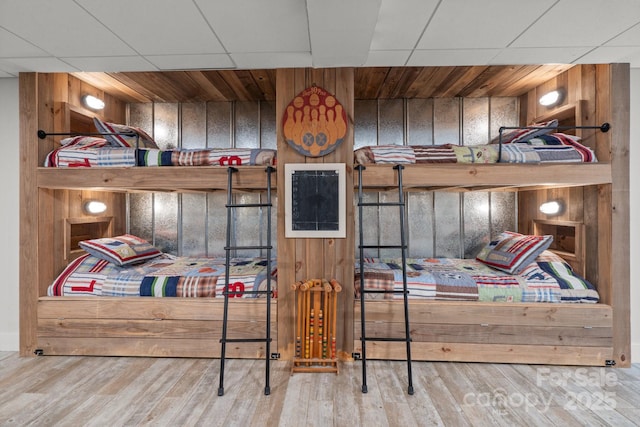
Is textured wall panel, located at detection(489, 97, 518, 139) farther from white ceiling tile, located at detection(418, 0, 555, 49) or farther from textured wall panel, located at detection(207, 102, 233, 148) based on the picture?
textured wall panel, located at detection(207, 102, 233, 148)

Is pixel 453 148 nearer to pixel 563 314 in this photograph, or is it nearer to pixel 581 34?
pixel 581 34

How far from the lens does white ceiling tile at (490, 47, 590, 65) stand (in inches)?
99.9

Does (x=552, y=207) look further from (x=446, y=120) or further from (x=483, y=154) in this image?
(x=446, y=120)

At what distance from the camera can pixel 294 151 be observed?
2.83 meters

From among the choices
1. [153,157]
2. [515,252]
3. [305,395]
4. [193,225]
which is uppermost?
[153,157]

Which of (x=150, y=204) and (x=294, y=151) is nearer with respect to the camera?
(x=294, y=151)

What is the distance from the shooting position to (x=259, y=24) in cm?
219

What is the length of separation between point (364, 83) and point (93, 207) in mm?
3112

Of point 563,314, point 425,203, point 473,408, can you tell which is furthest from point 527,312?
point 425,203

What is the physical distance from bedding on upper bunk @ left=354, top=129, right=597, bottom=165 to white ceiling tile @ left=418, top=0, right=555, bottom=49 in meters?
0.78

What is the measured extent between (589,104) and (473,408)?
8.71 feet

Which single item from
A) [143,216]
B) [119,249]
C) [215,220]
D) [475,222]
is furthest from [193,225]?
[475,222]

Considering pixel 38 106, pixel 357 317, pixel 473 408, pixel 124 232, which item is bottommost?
pixel 473 408

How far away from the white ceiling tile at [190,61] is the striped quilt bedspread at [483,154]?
1.32 m
